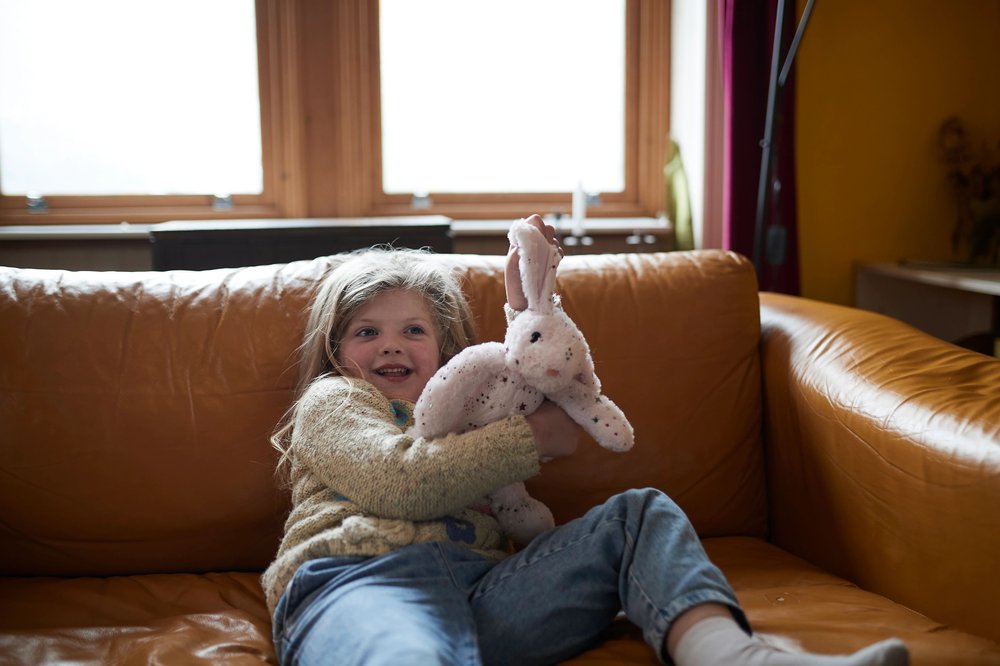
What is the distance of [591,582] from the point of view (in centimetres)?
112

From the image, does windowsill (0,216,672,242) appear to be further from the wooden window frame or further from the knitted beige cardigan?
the knitted beige cardigan

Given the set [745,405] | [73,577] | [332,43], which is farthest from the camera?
[332,43]

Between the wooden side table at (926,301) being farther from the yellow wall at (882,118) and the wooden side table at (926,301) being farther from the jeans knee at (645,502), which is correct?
the jeans knee at (645,502)

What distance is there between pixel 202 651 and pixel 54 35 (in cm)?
235

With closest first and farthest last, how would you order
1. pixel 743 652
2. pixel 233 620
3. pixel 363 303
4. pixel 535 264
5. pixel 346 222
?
pixel 743 652
pixel 535 264
pixel 233 620
pixel 363 303
pixel 346 222

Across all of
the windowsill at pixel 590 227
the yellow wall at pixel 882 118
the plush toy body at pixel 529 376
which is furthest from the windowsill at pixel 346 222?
the plush toy body at pixel 529 376

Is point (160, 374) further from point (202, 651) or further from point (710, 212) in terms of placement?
point (710, 212)

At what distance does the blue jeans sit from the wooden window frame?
1918mm

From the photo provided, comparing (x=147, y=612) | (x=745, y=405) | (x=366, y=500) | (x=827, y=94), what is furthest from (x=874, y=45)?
(x=147, y=612)

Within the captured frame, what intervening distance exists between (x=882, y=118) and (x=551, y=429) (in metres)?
1.96

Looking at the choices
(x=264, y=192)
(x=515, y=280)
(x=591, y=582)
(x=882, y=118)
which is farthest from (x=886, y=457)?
(x=264, y=192)

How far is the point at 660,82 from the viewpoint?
296 cm

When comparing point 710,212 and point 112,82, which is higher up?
point 112,82

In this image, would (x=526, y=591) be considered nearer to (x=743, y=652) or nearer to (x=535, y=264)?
(x=743, y=652)
